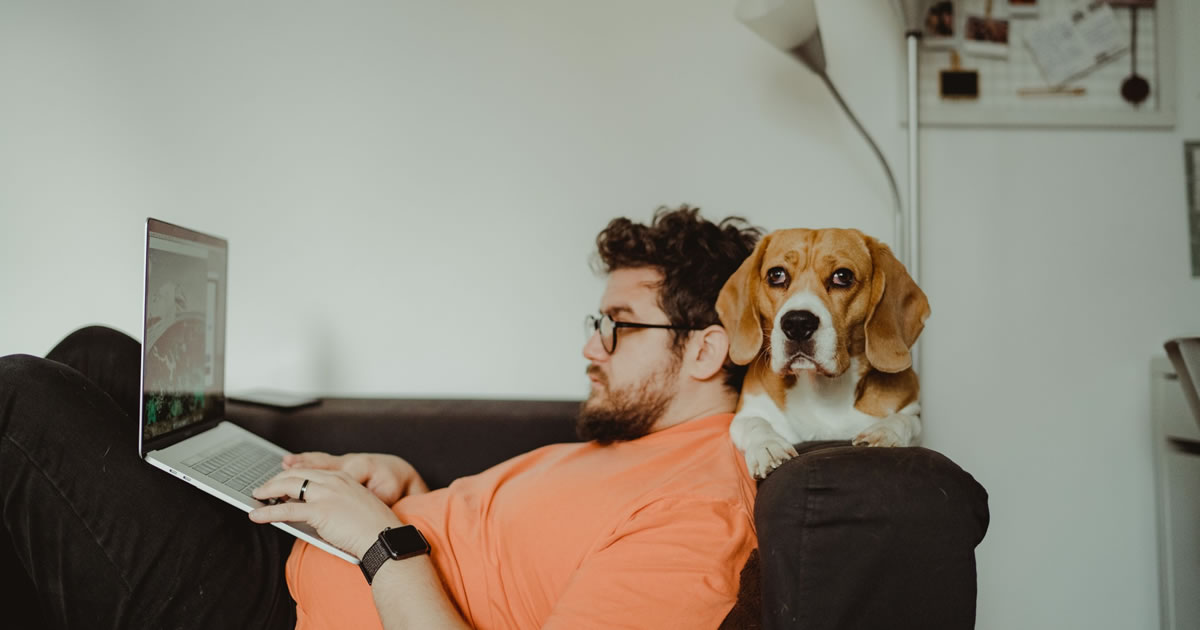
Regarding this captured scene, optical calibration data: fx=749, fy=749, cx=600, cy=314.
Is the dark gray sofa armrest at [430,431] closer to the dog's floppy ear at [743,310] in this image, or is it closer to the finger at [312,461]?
the finger at [312,461]

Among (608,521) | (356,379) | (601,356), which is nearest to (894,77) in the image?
(601,356)

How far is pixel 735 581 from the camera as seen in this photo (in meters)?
0.93

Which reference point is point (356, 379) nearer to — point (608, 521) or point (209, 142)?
point (209, 142)

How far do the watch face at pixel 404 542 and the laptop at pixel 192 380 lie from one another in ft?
0.21

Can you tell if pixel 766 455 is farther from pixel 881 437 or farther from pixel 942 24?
pixel 942 24

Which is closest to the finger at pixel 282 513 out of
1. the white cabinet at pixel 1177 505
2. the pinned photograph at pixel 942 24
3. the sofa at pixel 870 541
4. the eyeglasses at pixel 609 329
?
the eyeglasses at pixel 609 329

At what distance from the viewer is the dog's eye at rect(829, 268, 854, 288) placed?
1.10 m

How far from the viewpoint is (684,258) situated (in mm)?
1361

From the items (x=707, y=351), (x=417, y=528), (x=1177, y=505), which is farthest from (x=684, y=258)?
(x=1177, y=505)

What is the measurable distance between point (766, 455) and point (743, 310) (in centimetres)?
25

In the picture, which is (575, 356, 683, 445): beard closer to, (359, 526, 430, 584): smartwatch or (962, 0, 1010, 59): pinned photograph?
(359, 526, 430, 584): smartwatch

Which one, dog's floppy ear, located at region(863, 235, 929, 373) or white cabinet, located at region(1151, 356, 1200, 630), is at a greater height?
dog's floppy ear, located at region(863, 235, 929, 373)

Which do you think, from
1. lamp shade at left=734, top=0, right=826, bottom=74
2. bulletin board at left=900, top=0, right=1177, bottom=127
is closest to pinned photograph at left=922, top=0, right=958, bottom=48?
bulletin board at left=900, top=0, right=1177, bottom=127

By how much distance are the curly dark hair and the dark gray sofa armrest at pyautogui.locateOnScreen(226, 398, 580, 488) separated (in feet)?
1.44
